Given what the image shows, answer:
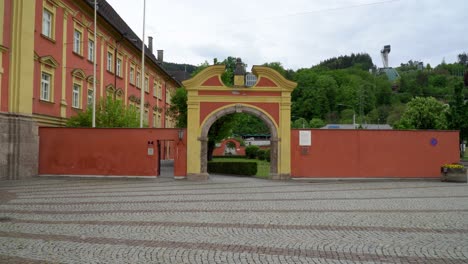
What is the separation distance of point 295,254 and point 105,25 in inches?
1070

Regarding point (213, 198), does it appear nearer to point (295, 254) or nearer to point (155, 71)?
point (295, 254)

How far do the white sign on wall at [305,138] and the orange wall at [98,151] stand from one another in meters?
6.28

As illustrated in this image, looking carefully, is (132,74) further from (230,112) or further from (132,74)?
(230,112)

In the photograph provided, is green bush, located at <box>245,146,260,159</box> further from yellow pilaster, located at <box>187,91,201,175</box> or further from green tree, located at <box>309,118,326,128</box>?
yellow pilaster, located at <box>187,91,201,175</box>

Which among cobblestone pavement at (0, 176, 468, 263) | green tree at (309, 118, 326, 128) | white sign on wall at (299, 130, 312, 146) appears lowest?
cobblestone pavement at (0, 176, 468, 263)

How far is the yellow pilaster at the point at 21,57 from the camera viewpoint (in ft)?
63.4

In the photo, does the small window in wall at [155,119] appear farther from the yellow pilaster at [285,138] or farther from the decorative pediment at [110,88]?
the yellow pilaster at [285,138]

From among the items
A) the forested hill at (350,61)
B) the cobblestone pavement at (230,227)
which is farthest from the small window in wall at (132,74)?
the forested hill at (350,61)

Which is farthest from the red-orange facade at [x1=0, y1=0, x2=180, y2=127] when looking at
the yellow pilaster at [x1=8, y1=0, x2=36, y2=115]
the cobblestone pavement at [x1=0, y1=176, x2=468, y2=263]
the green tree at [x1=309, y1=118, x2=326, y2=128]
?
the green tree at [x1=309, y1=118, x2=326, y2=128]

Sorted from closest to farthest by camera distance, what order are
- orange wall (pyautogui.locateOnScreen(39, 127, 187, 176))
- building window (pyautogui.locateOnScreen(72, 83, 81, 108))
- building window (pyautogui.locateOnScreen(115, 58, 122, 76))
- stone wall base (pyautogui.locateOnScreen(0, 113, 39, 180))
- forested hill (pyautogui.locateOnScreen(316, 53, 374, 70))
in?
1. stone wall base (pyautogui.locateOnScreen(0, 113, 39, 180))
2. orange wall (pyautogui.locateOnScreen(39, 127, 187, 176))
3. building window (pyautogui.locateOnScreen(72, 83, 81, 108))
4. building window (pyautogui.locateOnScreen(115, 58, 122, 76))
5. forested hill (pyautogui.locateOnScreen(316, 53, 374, 70))

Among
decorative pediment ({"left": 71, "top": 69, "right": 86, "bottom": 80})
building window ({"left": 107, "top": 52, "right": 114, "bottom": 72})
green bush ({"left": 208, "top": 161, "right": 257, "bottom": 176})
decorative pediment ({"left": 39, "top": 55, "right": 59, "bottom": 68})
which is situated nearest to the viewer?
decorative pediment ({"left": 39, "top": 55, "right": 59, "bottom": 68})

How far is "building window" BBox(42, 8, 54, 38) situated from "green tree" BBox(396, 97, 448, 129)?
5063cm

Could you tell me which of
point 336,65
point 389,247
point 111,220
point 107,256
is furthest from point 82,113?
point 336,65

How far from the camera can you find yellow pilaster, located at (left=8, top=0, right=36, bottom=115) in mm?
19328
